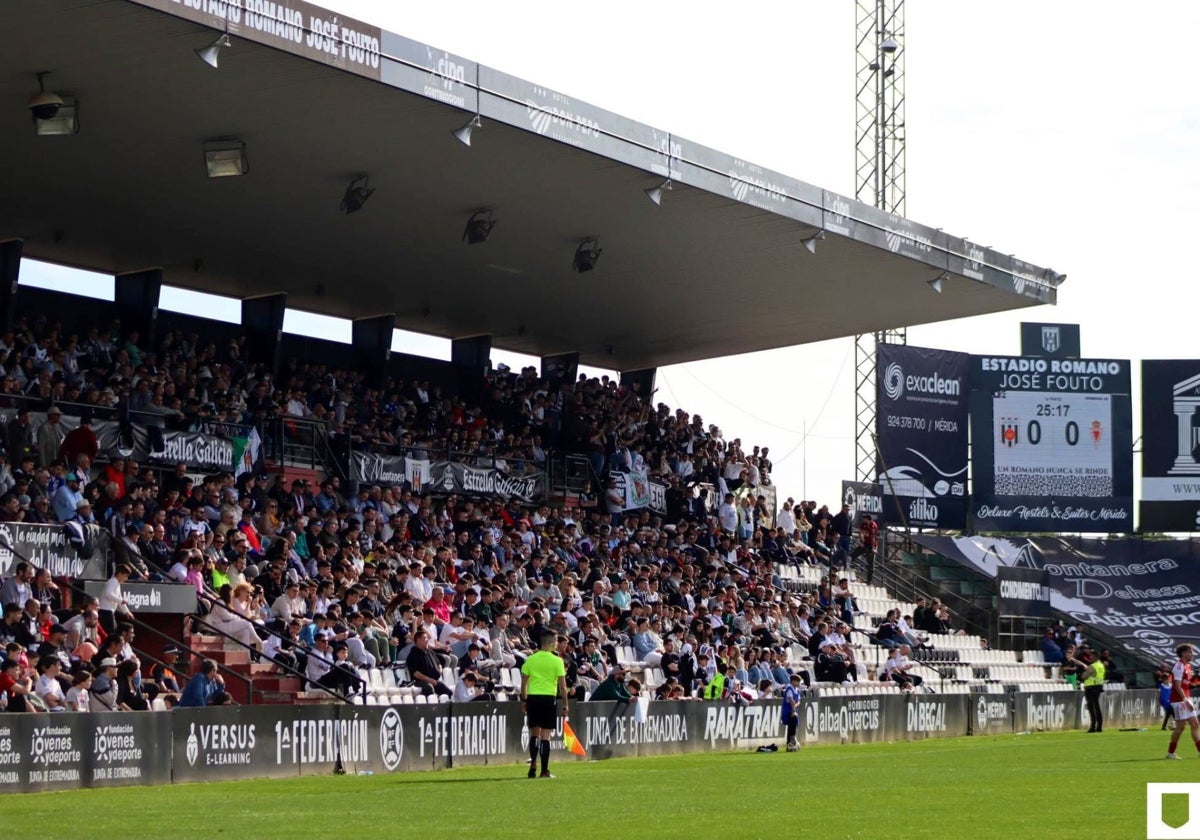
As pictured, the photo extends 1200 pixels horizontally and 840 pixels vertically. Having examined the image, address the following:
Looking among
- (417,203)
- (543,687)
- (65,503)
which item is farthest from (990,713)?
(65,503)

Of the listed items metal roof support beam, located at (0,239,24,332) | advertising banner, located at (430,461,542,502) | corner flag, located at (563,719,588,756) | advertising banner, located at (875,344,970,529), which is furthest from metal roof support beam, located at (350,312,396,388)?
corner flag, located at (563,719,588,756)

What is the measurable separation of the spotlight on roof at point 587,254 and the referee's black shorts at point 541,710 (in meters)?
15.5

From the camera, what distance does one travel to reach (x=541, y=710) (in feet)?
66.9

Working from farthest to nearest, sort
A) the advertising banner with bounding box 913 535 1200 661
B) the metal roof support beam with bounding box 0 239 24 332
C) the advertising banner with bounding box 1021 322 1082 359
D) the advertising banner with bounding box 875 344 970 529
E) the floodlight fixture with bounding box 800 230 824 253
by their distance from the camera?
1. the advertising banner with bounding box 1021 322 1082 359
2. the advertising banner with bounding box 875 344 970 529
3. the advertising banner with bounding box 913 535 1200 661
4. the floodlight fixture with bounding box 800 230 824 253
5. the metal roof support beam with bounding box 0 239 24 332

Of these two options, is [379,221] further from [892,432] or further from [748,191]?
[892,432]

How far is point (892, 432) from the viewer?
1932 inches

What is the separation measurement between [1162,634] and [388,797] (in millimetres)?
35381

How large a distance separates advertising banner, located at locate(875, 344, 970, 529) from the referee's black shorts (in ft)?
95.9

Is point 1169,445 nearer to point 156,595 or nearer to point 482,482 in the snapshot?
point 482,482

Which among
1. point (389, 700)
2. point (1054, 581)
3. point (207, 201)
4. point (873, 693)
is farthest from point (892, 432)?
point (389, 700)

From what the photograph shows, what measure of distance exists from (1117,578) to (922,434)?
680 centimetres

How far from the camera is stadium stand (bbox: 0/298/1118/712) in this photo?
80.5 ft

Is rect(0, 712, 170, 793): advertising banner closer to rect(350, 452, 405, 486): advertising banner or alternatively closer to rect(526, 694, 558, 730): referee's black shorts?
rect(526, 694, 558, 730): referee's black shorts

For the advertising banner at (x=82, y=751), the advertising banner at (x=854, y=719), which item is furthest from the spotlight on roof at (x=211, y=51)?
the advertising banner at (x=854, y=719)
